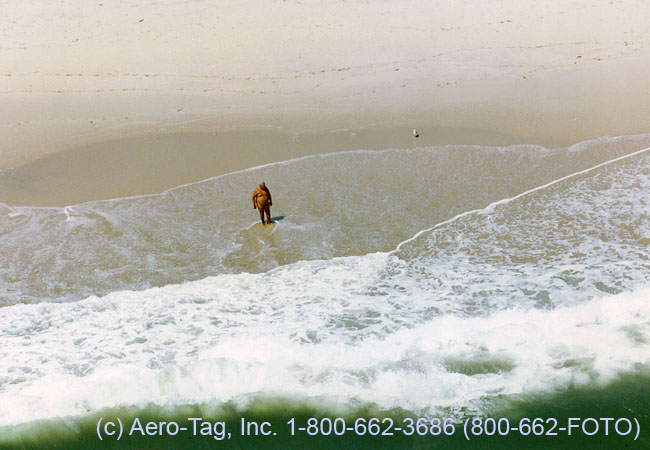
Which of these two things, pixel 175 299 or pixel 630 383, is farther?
pixel 175 299

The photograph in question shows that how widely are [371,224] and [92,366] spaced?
517 centimetres

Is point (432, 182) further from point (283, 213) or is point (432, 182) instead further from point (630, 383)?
point (630, 383)

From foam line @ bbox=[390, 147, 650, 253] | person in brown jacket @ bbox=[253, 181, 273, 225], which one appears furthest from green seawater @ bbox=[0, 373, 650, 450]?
person in brown jacket @ bbox=[253, 181, 273, 225]

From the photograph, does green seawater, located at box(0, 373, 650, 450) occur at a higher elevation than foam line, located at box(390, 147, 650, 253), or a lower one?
lower

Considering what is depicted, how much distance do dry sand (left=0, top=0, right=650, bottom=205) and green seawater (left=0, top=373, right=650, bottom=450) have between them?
605 centimetres

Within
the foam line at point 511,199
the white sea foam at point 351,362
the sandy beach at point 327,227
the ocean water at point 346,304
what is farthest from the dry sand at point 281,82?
the white sea foam at point 351,362

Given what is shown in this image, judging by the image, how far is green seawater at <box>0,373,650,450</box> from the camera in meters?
6.71

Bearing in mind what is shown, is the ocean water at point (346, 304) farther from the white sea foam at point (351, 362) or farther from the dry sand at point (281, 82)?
the dry sand at point (281, 82)

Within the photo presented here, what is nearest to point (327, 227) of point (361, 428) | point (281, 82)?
point (361, 428)

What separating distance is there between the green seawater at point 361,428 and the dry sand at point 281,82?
605cm

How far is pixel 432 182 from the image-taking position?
12117mm

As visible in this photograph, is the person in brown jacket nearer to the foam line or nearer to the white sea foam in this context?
the foam line

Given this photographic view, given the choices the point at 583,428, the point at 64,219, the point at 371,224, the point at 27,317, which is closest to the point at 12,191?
the point at 64,219

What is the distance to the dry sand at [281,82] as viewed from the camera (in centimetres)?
1360
